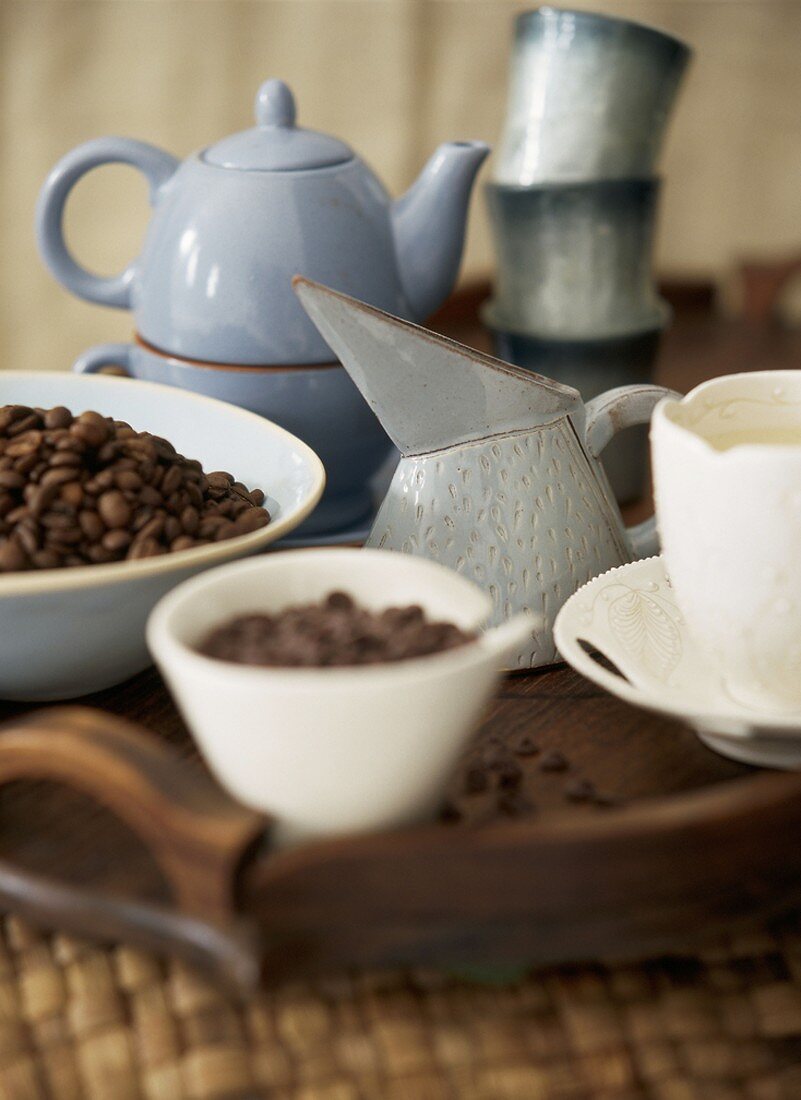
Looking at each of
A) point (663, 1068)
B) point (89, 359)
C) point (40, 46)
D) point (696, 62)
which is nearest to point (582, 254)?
point (89, 359)

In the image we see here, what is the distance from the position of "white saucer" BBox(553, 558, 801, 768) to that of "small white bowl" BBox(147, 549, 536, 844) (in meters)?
0.10

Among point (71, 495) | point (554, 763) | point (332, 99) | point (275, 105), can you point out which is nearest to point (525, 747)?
point (554, 763)

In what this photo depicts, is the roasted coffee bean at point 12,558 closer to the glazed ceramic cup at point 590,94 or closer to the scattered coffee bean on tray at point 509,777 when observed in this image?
the scattered coffee bean on tray at point 509,777

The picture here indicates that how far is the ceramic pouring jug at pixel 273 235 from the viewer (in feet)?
2.56

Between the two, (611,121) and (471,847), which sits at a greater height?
(611,121)

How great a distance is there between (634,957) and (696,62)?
1633 mm

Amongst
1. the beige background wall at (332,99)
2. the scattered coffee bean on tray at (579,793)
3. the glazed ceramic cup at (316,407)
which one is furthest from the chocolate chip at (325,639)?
the beige background wall at (332,99)

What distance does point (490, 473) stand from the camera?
2.15 feet

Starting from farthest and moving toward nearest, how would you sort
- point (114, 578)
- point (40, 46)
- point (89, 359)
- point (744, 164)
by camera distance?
point (744, 164)
point (40, 46)
point (89, 359)
point (114, 578)

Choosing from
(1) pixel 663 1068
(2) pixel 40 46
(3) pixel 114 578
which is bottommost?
(1) pixel 663 1068

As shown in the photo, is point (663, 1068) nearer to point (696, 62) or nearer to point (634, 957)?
point (634, 957)

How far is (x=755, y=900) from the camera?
0.48 meters

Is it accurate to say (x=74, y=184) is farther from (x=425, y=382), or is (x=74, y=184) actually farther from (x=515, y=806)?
(x=515, y=806)

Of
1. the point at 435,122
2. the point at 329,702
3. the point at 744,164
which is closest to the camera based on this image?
the point at 329,702
